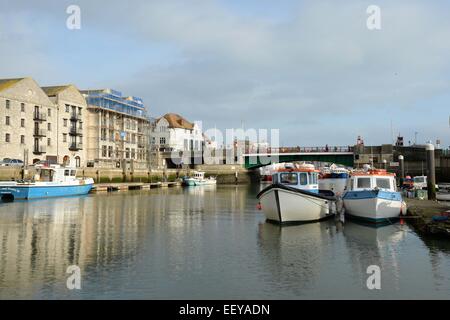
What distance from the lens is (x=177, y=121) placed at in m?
142

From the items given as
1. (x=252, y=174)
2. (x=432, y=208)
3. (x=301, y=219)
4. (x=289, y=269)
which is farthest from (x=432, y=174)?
(x=252, y=174)

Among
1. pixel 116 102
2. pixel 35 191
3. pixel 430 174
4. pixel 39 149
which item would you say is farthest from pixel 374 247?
pixel 116 102

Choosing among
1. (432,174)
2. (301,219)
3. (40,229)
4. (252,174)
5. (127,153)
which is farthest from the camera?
(252,174)

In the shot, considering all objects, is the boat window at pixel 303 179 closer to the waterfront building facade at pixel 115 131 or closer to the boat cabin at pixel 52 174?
the boat cabin at pixel 52 174

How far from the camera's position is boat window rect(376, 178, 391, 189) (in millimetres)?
31425

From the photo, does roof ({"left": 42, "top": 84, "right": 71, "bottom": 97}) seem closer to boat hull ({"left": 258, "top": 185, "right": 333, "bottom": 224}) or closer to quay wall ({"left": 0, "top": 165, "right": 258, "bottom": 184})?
quay wall ({"left": 0, "top": 165, "right": 258, "bottom": 184})

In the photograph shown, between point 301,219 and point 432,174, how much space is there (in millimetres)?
14261

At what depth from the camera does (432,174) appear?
37.1 meters

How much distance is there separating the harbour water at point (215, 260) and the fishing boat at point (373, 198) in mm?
1137

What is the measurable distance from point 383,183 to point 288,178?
6.64 meters

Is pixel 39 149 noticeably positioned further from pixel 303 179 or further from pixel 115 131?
pixel 303 179

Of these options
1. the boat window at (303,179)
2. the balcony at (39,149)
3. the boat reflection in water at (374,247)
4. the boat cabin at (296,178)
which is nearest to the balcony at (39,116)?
the balcony at (39,149)

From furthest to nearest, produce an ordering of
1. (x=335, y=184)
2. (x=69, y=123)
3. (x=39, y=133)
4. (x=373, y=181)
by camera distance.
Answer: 1. (x=69, y=123)
2. (x=39, y=133)
3. (x=335, y=184)
4. (x=373, y=181)
